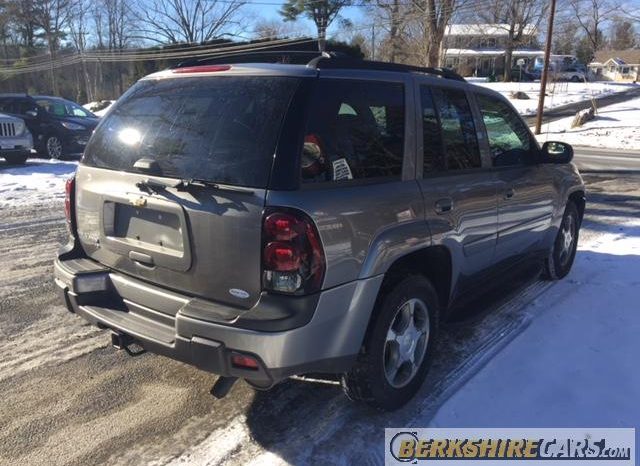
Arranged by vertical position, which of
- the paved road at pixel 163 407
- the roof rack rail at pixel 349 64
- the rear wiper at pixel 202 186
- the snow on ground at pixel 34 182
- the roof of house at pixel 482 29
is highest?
the roof of house at pixel 482 29

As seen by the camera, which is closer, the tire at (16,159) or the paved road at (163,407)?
the paved road at (163,407)

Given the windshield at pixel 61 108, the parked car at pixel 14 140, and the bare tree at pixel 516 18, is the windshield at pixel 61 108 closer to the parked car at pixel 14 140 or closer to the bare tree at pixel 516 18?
the parked car at pixel 14 140

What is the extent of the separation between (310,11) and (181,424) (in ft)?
179

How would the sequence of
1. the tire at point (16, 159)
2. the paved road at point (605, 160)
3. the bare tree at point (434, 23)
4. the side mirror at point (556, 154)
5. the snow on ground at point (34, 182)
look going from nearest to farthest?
the side mirror at point (556, 154)
the snow on ground at point (34, 182)
the tire at point (16, 159)
the paved road at point (605, 160)
the bare tree at point (434, 23)

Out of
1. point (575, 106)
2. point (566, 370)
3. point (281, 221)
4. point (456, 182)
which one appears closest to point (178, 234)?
point (281, 221)

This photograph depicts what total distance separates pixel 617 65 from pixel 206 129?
3625 inches

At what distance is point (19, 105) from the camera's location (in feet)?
50.3

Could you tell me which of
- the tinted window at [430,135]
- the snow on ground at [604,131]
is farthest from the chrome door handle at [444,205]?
the snow on ground at [604,131]

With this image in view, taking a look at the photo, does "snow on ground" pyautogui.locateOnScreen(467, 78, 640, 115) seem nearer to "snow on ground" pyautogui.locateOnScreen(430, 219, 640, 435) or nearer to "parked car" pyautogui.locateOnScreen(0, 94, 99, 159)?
"parked car" pyautogui.locateOnScreen(0, 94, 99, 159)

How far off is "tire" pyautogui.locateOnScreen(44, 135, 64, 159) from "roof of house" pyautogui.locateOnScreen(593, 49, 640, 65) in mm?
84531

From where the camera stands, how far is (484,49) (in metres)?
67.4

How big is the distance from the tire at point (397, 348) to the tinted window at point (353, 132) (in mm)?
702

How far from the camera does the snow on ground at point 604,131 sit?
22.3 metres

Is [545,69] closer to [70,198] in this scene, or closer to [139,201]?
[70,198]
